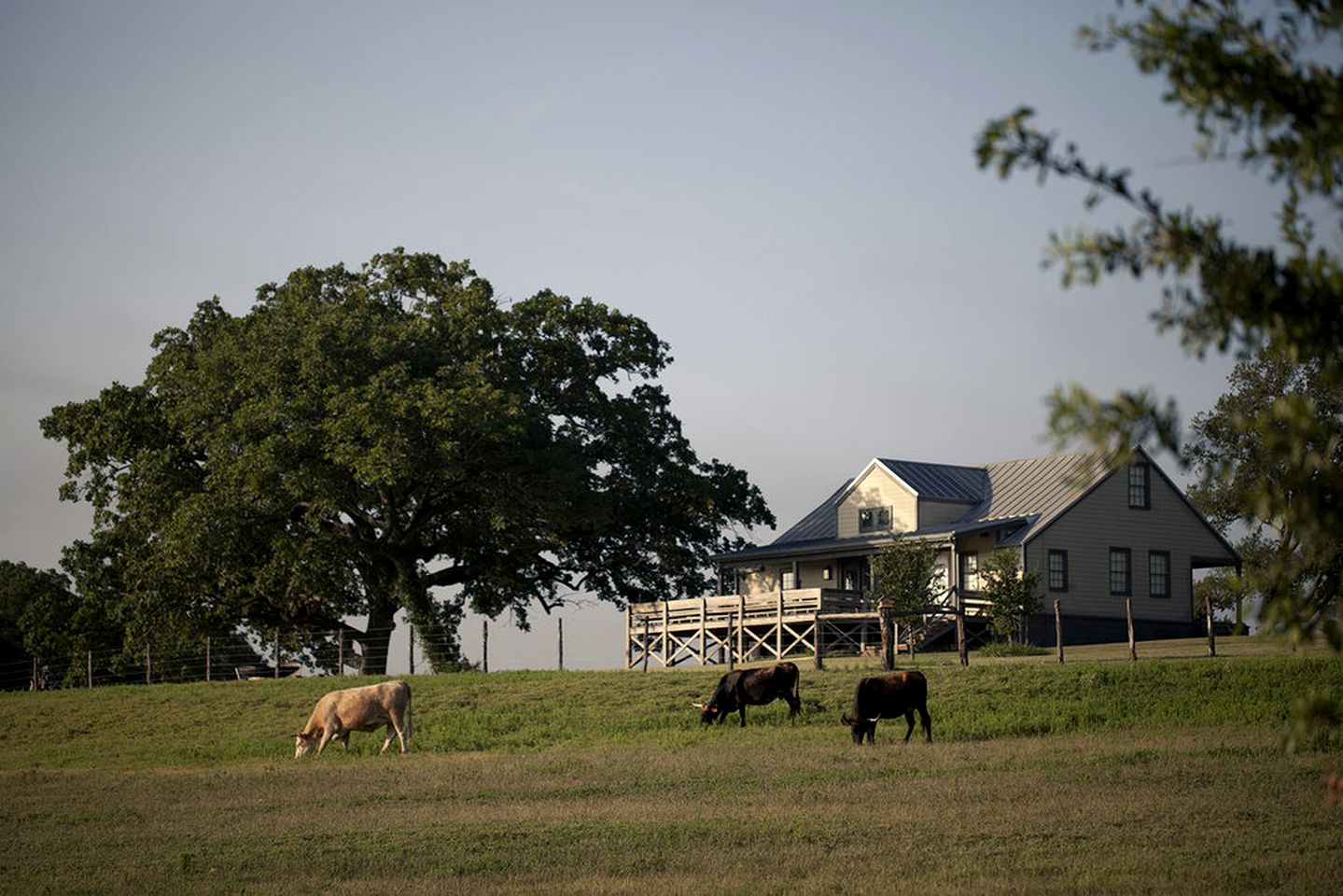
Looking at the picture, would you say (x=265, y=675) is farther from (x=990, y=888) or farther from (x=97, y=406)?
(x=990, y=888)

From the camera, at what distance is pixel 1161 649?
34625 millimetres

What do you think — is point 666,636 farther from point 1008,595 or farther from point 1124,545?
point 1124,545

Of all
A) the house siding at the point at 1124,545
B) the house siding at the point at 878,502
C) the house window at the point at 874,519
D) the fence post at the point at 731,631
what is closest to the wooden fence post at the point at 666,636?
the fence post at the point at 731,631

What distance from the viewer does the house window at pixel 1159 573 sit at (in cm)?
4369

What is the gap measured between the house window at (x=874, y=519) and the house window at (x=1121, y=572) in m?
6.64

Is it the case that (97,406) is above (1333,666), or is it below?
above

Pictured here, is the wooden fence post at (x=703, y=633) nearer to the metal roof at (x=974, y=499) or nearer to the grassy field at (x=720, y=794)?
the grassy field at (x=720, y=794)

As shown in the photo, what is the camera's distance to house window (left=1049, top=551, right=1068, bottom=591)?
4150 centimetres

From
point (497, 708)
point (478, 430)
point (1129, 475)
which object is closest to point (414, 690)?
point (497, 708)

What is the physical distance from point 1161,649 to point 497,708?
15608 millimetres

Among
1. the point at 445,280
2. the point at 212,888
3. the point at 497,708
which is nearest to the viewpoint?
the point at 212,888

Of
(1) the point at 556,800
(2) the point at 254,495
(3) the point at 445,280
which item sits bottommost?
(1) the point at 556,800

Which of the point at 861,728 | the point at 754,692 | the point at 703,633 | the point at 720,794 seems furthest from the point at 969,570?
the point at 720,794

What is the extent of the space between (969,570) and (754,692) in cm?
1706
